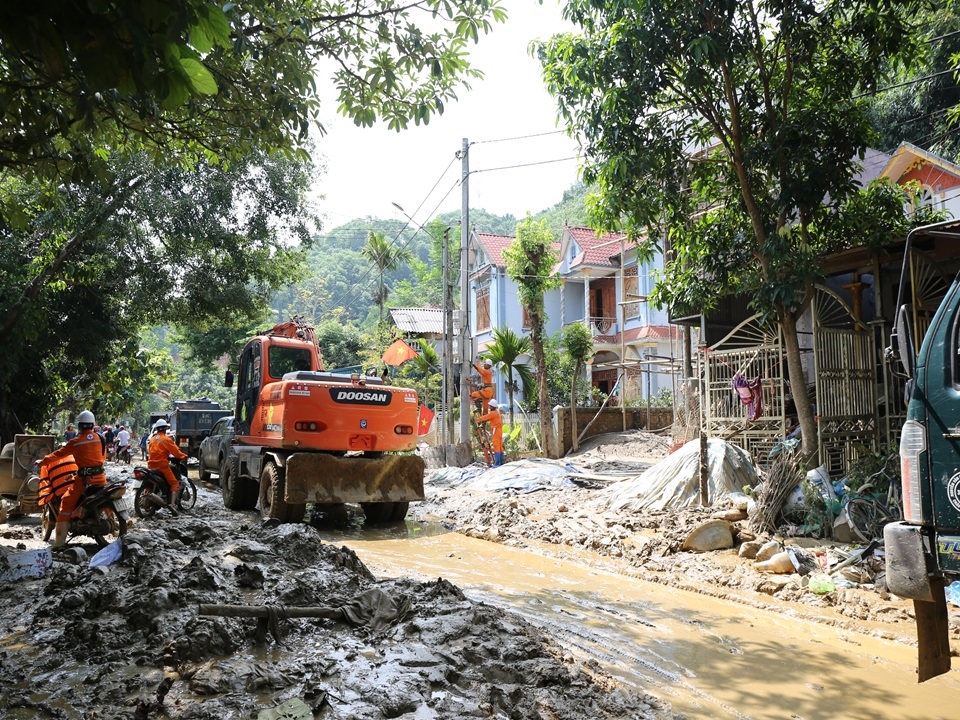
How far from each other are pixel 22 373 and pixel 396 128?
50.0 feet

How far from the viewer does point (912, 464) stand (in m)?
4.19

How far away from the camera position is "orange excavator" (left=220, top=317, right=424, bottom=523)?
1094 cm

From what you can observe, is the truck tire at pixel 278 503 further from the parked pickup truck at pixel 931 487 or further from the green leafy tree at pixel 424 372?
the green leafy tree at pixel 424 372

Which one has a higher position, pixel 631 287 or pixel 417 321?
pixel 417 321

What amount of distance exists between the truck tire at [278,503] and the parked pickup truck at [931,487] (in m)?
8.44

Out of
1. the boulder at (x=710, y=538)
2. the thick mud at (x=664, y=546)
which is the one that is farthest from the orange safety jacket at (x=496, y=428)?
the boulder at (x=710, y=538)

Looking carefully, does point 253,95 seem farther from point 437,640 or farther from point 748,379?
point 748,379

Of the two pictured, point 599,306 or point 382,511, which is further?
point 599,306

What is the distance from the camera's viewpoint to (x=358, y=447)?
37.3 ft

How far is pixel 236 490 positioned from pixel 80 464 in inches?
170

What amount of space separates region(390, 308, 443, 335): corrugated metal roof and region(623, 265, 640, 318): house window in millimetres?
12640

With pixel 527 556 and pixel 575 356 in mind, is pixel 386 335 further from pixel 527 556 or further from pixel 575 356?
pixel 527 556

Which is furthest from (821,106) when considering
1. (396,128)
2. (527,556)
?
(527,556)

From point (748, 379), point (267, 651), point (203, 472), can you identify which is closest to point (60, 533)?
point (267, 651)
